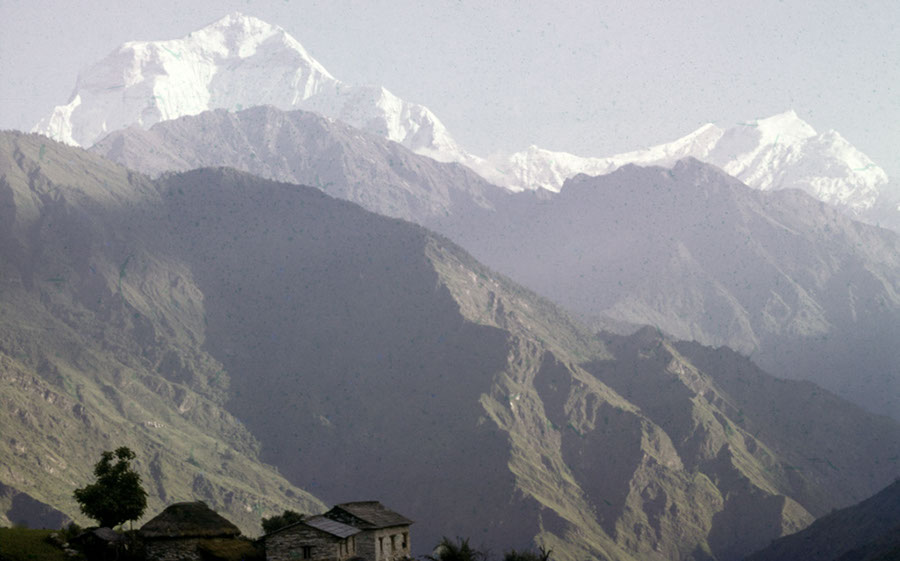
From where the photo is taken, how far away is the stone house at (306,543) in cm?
8225

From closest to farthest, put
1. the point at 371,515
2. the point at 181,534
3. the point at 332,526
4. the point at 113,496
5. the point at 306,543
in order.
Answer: the point at 181,534, the point at 306,543, the point at 113,496, the point at 332,526, the point at 371,515

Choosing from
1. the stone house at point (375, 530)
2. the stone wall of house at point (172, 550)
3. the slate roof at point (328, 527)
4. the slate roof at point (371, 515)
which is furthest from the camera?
the slate roof at point (371, 515)

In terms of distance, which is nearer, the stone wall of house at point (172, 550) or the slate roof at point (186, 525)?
the stone wall of house at point (172, 550)

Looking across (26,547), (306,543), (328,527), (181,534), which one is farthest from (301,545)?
(26,547)

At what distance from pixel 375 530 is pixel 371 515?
10.6 ft

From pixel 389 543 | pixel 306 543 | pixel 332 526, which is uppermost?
pixel 332 526

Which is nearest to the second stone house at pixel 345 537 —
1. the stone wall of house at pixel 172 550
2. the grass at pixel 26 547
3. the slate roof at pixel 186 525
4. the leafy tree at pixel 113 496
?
the slate roof at pixel 186 525

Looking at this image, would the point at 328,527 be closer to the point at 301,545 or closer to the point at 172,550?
the point at 301,545

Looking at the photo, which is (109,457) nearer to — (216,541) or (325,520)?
(216,541)

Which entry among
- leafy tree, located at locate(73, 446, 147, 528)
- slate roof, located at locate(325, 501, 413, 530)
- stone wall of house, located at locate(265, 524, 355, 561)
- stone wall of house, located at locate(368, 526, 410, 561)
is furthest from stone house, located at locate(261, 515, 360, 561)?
leafy tree, located at locate(73, 446, 147, 528)

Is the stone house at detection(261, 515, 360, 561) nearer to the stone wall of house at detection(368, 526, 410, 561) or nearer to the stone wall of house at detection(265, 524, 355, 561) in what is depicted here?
the stone wall of house at detection(265, 524, 355, 561)

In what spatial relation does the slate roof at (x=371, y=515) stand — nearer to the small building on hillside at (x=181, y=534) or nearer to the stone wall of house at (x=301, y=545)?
the stone wall of house at (x=301, y=545)

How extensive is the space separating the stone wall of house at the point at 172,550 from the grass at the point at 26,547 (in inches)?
256

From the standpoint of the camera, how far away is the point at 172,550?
7969cm
